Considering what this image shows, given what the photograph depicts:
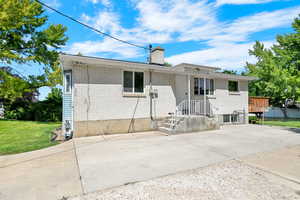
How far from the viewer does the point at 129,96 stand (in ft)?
28.0

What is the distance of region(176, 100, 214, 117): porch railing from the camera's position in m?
10.3

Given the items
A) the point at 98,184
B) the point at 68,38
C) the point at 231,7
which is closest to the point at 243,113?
the point at 231,7

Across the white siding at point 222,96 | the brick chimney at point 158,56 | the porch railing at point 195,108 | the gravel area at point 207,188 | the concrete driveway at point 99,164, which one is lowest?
the concrete driveway at point 99,164

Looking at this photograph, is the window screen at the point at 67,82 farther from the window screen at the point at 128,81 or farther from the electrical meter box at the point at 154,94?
the electrical meter box at the point at 154,94

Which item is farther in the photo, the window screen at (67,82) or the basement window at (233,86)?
the basement window at (233,86)

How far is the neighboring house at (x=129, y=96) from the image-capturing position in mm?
7422

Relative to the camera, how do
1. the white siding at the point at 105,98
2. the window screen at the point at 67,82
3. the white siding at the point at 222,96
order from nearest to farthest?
the white siding at the point at 105,98 → the window screen at the point at 67,82 → the white siding at the point at 222,96

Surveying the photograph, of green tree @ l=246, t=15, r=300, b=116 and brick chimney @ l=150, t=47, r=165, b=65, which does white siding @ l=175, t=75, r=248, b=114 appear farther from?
green tree @ l=246, t=15, r=300, b=116

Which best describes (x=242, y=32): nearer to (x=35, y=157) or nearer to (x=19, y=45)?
(x=35, y=157)

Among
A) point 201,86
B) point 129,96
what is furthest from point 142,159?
point 201,86

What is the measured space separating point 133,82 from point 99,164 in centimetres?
537

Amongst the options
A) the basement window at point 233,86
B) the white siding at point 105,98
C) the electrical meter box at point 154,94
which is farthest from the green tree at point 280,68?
the white siding at point 105,98

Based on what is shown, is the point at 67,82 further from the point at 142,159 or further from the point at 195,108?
the point at 195,108

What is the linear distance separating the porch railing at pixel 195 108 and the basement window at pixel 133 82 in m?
2.93
